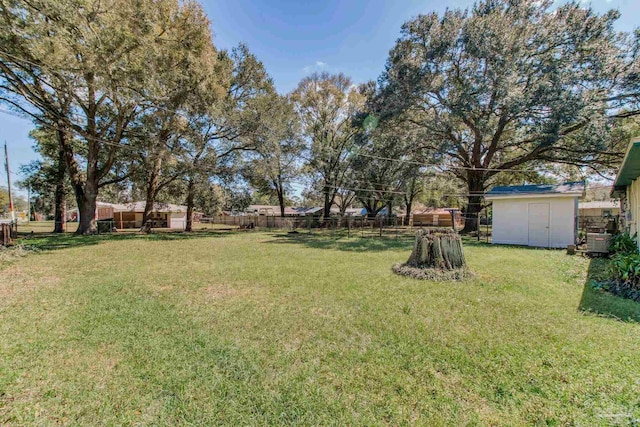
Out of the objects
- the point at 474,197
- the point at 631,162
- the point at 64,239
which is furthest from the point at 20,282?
the point at 474,197

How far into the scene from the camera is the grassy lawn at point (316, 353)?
1.96 metres

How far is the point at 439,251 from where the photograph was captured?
20.0ft

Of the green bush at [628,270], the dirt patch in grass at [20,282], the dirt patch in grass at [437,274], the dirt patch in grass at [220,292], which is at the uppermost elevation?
the green bush at [628,270]

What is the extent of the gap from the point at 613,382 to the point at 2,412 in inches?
179

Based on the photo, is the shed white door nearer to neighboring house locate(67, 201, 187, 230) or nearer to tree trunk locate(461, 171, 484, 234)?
tree trunk locate(461, 171, 484, 234)

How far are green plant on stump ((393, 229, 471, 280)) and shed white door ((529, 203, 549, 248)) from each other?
7.50 m

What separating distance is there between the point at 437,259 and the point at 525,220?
800 centimetres

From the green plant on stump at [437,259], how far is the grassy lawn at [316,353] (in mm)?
454

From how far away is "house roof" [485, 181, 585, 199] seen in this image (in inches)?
409

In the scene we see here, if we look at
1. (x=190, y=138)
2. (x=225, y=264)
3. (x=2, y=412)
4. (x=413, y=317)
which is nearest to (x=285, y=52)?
(x=190, y=138)

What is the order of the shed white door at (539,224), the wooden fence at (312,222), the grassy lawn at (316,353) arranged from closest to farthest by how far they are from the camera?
the grassy lawn at (316,353) → the shed white door at (539,224) → the wooden fence at (312,222)

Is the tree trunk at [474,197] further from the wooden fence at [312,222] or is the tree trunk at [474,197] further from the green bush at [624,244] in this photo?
the green bush at [624,244]

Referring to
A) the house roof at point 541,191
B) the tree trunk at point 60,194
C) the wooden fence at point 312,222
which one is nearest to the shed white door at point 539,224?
the house roof at point 541,191

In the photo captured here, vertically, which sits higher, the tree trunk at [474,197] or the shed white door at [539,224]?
the tree trunk at [474,197]
